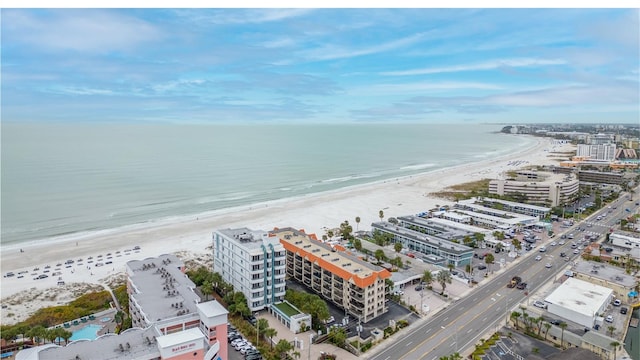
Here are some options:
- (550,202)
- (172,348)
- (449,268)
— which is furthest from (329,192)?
(172,348)

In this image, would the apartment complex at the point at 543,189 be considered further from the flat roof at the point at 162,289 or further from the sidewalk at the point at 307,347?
the flat roof at the point at 162,289

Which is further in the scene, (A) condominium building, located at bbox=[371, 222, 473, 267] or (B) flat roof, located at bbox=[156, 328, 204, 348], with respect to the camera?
(A) condominium building, located at bbox=[371, 222, 473, 267]

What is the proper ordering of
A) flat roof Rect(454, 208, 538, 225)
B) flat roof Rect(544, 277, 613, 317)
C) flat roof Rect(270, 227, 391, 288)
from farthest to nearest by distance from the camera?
flat roof Rect(454, 208, 538, 225)
flat roof Rect(270, 227, 391, 288)
flat roof Rect(544, 277, 613, 317)

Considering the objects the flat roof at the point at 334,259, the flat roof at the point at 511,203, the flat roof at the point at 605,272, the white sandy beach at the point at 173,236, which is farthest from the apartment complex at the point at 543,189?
the flat roof at the point at 334,259

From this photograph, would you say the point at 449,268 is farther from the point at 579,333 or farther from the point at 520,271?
the point at 579,333

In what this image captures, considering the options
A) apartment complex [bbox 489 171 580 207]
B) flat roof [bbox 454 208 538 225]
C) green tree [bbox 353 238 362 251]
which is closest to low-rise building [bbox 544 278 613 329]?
green tree [bbox 353 238 362 251]

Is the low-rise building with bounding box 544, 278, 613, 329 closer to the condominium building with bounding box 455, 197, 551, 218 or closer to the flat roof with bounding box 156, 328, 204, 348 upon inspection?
the flat roof with bounding box 156, 328, 204, 348

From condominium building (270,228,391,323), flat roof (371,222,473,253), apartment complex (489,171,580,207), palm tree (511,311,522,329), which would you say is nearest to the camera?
palm tree (511,311,522,329)
